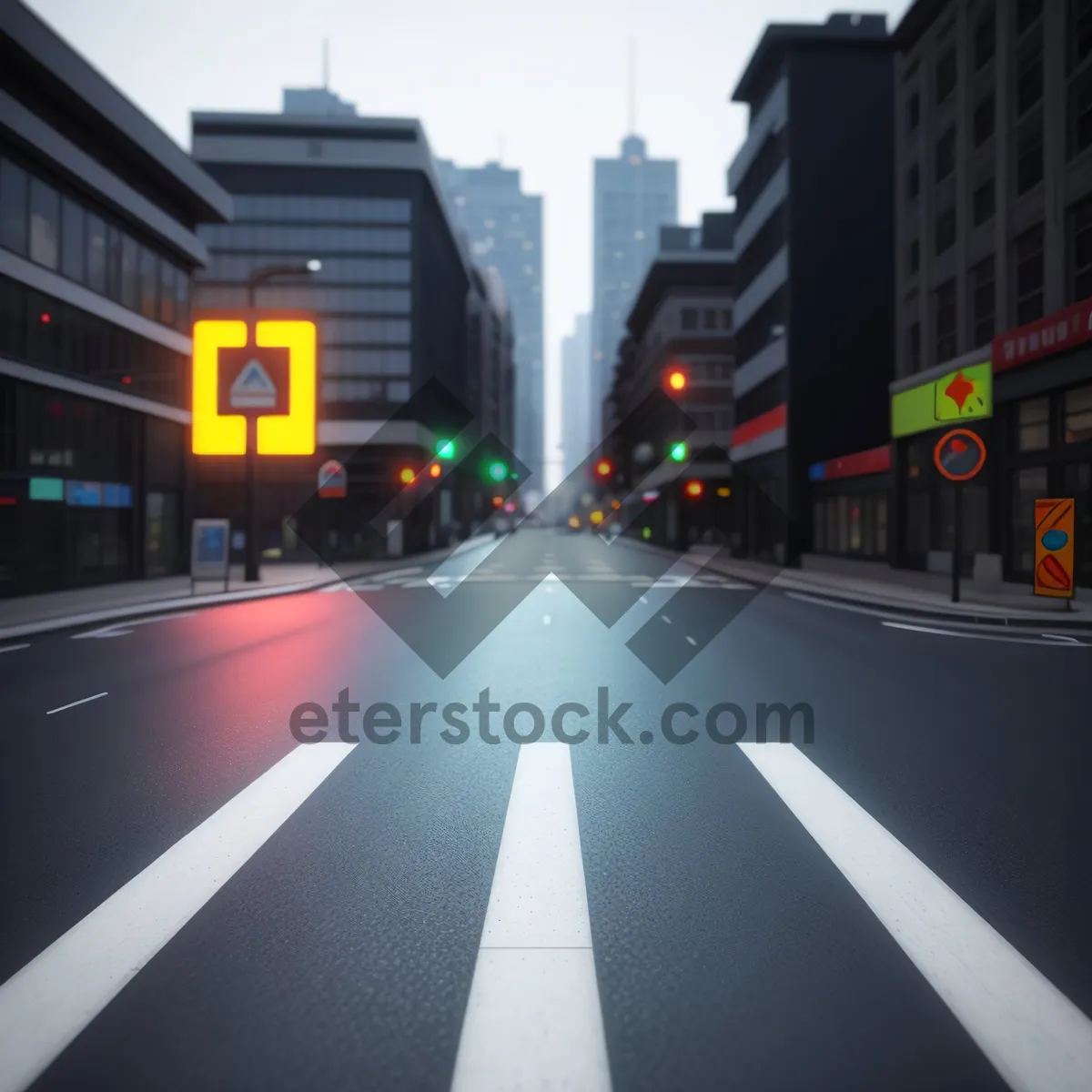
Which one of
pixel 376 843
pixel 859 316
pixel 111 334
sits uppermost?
pixel 859 316

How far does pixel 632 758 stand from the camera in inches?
292

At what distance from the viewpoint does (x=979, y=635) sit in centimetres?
1652

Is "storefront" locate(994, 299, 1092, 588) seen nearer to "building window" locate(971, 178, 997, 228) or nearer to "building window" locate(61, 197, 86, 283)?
"building window" locate(971, 178, 997, 228)

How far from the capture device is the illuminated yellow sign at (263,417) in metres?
31.9

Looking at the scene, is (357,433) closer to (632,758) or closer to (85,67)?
(85,67)

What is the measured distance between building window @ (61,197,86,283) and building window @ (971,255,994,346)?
83.3 ft

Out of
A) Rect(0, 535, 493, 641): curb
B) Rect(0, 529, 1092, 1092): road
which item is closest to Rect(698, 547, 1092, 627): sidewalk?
Rect(0, 529, 1092, 1092): road

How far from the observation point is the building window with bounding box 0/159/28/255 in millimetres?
Answer: 22891

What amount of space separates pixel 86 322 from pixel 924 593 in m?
23.6

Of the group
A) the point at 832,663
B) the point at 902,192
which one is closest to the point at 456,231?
the point at 902,192

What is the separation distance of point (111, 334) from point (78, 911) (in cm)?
2731

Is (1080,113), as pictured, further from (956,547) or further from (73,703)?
(73,703)


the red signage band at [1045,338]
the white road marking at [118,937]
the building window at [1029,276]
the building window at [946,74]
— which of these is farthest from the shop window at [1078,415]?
the white road marking at [118,937]

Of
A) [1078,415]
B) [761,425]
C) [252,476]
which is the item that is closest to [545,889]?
[1078,415]
